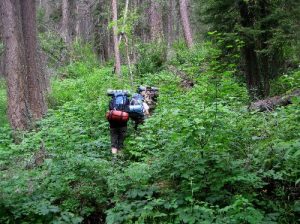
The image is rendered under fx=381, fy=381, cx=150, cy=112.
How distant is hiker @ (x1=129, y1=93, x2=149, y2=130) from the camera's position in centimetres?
859

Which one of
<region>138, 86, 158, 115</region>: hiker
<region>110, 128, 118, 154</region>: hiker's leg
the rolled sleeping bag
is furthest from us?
<region>138, 86, 158, 115</region>: hiker

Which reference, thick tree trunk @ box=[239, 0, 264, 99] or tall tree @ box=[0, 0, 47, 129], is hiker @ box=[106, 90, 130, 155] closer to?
tall tree @ box=[0, 0, 47, 129]

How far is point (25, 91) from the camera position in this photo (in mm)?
11266

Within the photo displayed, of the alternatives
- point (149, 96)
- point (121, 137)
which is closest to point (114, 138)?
point (121, 137)

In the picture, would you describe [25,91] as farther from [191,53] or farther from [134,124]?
[191,53]

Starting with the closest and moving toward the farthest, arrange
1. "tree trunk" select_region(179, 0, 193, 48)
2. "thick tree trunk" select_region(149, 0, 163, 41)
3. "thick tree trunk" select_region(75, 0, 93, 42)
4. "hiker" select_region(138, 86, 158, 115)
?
"hiker" select_region(138, 86, 158, 115)
"thick tree trunk" select_region(149, 0, 163, 41)
"tree trunk" select_region(179, 0, 193, 48)
"thick tree trunk" select_region(75, 0, 93, 42)

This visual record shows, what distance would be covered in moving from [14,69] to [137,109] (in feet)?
14.7

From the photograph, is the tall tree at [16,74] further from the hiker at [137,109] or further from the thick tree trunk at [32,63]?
the hiker at [137,109]

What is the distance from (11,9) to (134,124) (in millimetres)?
5117

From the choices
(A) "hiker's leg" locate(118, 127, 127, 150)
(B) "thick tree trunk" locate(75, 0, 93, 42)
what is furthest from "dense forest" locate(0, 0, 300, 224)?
(B) "thick tree trunk" locate(75, 0, 93, 42)

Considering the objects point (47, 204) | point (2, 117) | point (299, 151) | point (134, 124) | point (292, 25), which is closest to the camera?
point (299, 151)

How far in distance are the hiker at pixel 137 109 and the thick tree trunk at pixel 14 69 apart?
3.58 metres

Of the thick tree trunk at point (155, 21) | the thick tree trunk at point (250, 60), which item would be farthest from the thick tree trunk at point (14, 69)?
the thick tree trunk at point (155, 21)

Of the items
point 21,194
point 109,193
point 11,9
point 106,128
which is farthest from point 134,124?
point 11,9
